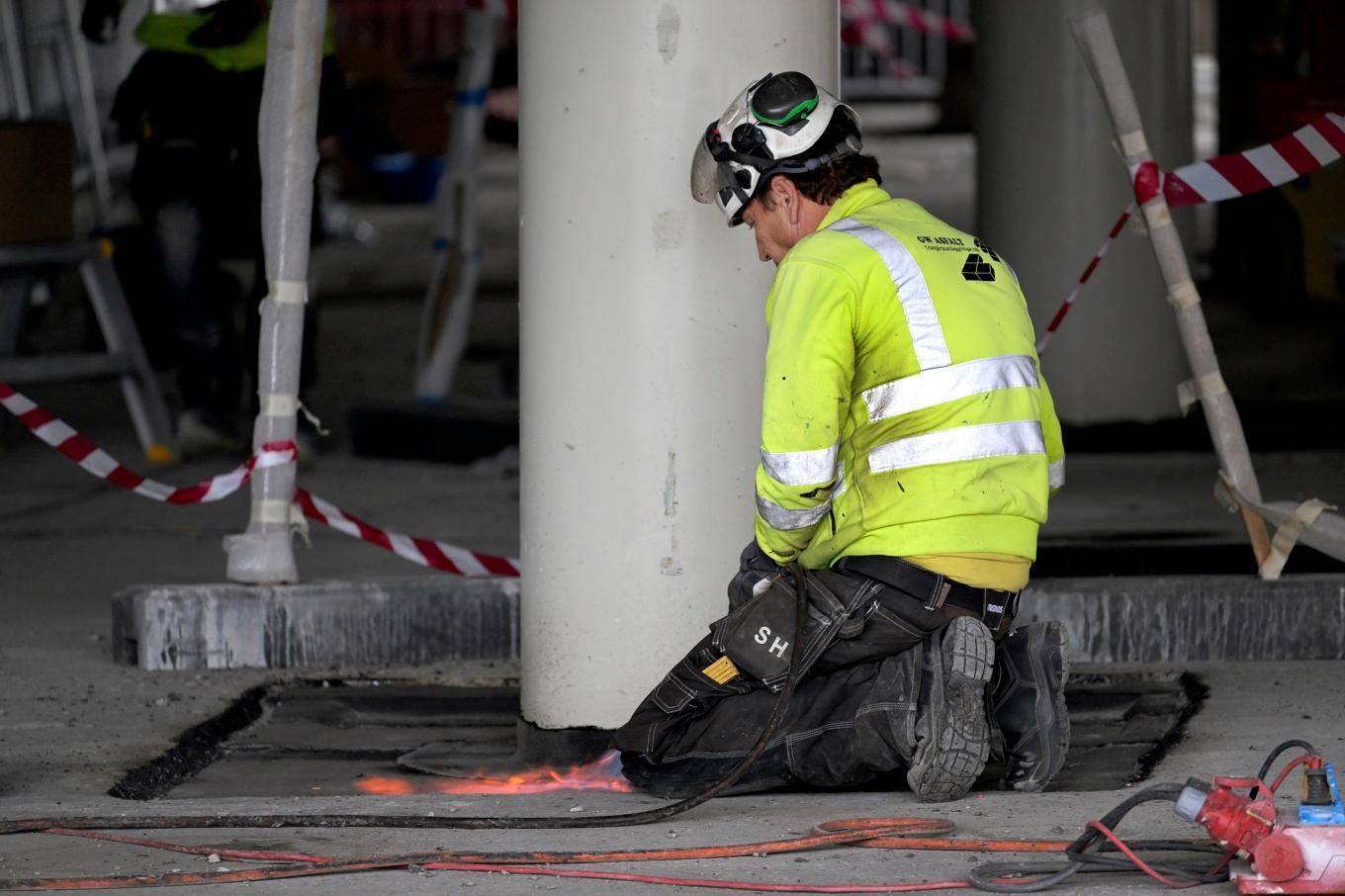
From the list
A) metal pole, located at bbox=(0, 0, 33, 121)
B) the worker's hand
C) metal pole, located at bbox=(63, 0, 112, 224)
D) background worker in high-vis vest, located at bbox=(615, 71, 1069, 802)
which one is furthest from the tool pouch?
metal pole, located at bbox=(0, 0, 33, 121)

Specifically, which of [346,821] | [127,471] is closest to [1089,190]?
[127,471]

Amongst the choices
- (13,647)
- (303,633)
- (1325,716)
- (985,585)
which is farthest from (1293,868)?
(13,647)

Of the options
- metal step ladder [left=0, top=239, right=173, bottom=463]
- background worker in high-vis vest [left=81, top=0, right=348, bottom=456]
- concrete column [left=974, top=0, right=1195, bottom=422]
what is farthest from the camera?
concrete column [left=974, top=0, right=1195, bottom=422]

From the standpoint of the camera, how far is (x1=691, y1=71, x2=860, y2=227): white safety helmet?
4363 mm

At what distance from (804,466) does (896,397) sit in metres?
0.28

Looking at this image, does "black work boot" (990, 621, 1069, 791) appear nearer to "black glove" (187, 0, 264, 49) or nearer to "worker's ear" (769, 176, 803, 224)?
"worker's ear" (769, 176, 803, 224)

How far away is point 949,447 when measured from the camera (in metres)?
4.38

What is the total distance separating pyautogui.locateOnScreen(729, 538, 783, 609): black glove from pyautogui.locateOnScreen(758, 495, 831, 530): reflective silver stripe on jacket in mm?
194

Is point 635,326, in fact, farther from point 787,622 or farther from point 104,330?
point 104,330

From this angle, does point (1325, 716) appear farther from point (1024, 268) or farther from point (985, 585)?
point (1024, 268)

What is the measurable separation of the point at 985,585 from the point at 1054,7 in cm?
488

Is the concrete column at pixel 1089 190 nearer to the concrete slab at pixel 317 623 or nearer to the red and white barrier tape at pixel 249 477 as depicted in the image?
the red and white barrier tape at pixel 249 477

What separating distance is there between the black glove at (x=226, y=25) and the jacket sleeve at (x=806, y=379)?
4.40 meters

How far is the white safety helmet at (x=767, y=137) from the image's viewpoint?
4363 millimetres
